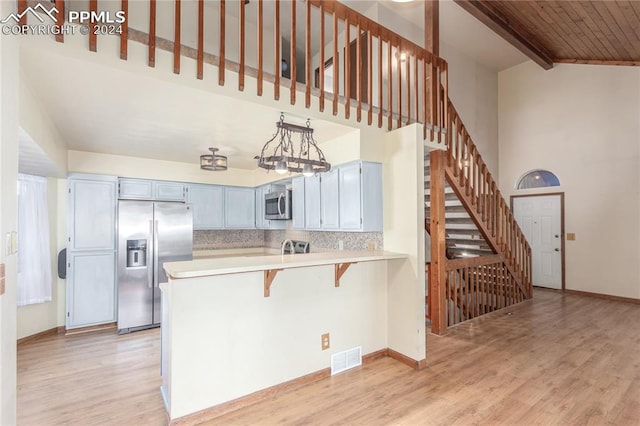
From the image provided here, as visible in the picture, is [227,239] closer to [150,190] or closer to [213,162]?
[150,190]

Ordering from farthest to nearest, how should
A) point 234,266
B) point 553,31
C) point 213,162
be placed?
point 553,31 → point 213,162 → point 234,266

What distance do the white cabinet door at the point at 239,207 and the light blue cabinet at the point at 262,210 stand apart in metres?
0.08

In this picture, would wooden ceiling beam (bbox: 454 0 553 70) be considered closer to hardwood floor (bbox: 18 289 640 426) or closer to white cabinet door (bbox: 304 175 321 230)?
white cabinet door (bbox: 304 175 321 230)

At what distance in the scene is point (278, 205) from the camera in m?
4.83

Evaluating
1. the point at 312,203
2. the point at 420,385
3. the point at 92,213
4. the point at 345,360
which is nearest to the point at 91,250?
the point at 92,213

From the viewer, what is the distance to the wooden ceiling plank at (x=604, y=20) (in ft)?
13.2

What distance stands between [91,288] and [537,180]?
8401 millimetres

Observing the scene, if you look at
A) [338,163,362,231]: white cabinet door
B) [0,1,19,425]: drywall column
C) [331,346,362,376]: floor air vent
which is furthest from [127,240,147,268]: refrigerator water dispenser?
[331,346,362,376]: floor air vent

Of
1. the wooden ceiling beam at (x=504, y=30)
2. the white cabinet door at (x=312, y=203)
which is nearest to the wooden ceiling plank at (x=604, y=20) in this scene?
the wooden ceiling beam at (x=504, y=30)

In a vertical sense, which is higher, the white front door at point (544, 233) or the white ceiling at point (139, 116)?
the white ceiling at point (139, 116)

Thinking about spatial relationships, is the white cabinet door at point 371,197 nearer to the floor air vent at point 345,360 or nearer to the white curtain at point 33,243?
the floor air vent at point 345,360

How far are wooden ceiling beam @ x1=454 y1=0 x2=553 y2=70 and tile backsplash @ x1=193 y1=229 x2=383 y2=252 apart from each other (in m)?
3.58

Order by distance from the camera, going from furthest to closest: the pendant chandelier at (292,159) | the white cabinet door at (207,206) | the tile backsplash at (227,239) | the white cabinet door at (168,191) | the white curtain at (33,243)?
the tile backsplash at (227,239)
the white cabinet door at (207,206)
the white cabinet door at (168,191)
the white curtain at (33,243)
the pendant chandelier at (292,159)

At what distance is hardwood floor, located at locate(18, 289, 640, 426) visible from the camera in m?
2.42
